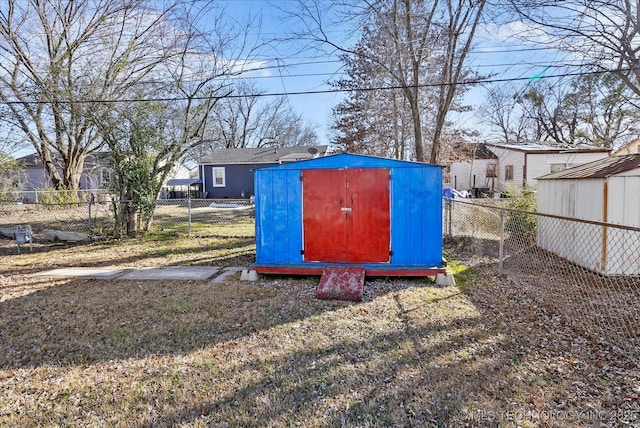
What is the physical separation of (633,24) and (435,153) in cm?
481

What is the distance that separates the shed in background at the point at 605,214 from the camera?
5398mm

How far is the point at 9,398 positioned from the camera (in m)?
2.50

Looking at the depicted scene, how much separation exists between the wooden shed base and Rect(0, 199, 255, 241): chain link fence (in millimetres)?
4853

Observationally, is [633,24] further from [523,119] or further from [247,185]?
[523,119]

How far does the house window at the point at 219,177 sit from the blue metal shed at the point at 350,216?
18.1m

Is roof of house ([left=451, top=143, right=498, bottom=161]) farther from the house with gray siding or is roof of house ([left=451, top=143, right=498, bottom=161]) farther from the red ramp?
the red ramp

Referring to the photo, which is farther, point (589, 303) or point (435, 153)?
point (435, 153)

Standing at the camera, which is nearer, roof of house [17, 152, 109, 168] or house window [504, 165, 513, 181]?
roof of house [17, 152, 109, 168]

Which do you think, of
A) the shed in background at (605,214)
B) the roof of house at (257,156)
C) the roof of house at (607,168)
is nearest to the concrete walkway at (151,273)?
the shed in background at (605,214)

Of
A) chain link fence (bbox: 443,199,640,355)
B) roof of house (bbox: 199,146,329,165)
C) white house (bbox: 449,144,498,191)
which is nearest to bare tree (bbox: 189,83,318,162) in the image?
roof of house (bbox: 199,146,329,165)

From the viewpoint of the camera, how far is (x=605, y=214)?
5477 mm

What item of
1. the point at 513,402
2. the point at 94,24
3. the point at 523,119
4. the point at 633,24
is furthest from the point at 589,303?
the point at 523,119

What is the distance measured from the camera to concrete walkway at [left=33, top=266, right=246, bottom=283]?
577 centimetres

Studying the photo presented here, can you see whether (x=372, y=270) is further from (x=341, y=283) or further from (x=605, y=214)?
(x=605, y=214)
